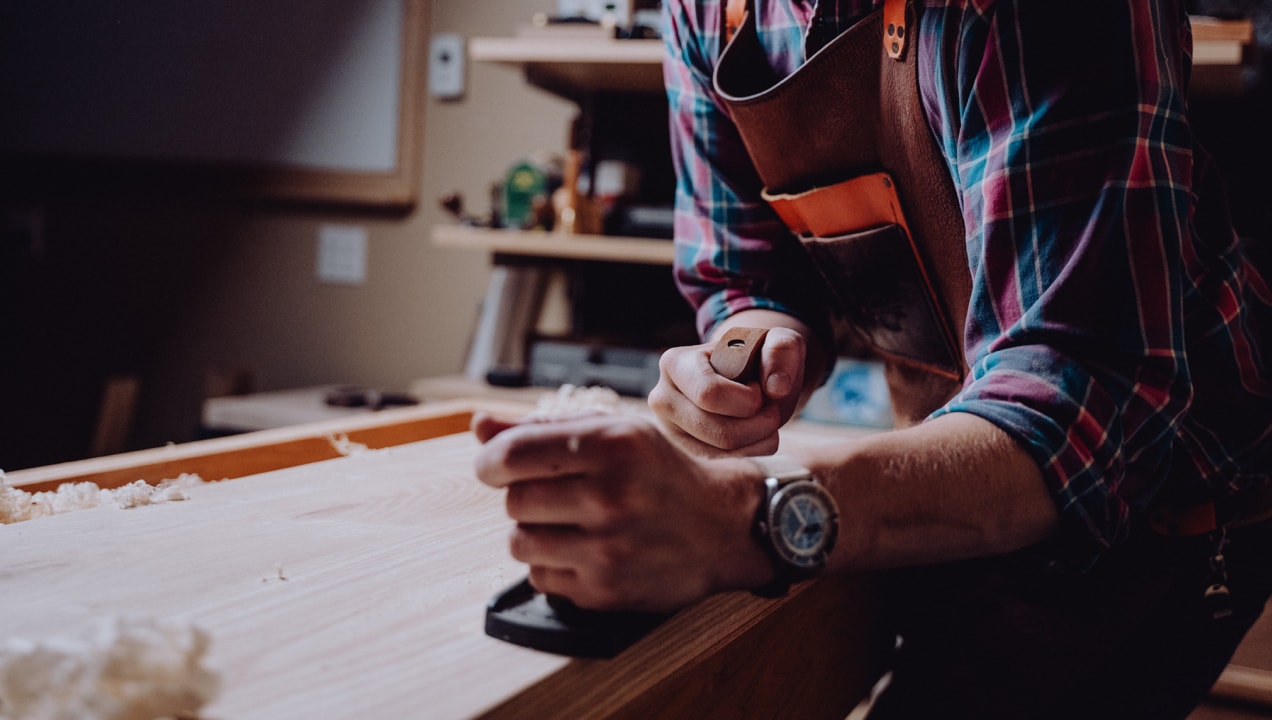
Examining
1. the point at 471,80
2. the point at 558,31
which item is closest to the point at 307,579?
the point at 558,31

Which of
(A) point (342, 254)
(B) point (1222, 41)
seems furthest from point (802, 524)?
(A) point (342, 254)

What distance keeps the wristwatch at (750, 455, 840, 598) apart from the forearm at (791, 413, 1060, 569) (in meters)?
0.01

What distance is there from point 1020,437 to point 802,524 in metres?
0.16

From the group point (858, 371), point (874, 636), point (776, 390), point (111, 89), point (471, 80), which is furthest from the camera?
point (111, 89)

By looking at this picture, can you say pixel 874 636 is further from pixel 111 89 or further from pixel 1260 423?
pixel 111 89

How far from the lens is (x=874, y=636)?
0.93 meters

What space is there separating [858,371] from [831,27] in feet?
3.32

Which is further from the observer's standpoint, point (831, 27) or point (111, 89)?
point (111, 89)

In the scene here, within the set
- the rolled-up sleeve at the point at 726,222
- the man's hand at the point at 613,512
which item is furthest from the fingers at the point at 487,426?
the rolled-up sleeve at the point at 726,222

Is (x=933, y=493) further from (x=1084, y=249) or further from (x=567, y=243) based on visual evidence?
(x=567, y=243)

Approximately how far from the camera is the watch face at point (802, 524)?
513mm

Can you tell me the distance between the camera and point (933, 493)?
1.85 ft

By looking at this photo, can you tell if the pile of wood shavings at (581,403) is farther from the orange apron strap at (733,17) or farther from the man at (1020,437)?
the orange apron strap at (733,17)

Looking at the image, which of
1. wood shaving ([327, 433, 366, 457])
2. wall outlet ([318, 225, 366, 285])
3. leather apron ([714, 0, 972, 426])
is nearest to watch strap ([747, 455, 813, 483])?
leather apron ([714, 0, 972, 426])
